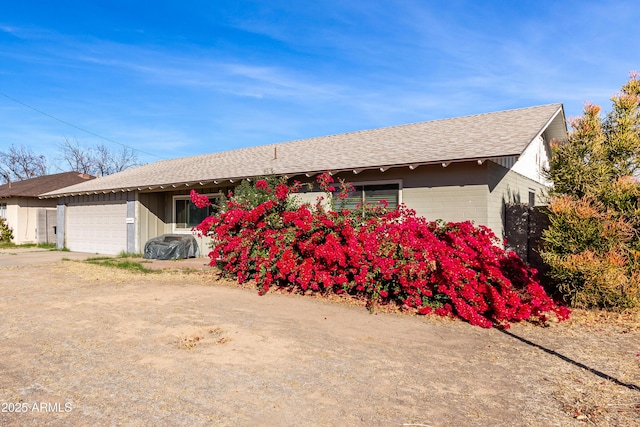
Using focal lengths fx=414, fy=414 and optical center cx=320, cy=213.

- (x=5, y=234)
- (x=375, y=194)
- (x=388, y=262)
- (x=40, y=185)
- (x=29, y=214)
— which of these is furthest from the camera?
(x=40, y=185)

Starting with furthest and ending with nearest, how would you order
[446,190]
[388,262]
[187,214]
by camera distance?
[187,214]
[446,190]
[388,262]

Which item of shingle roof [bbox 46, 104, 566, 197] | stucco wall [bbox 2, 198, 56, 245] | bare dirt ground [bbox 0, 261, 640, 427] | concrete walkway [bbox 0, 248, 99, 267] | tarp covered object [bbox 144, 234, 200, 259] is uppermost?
shingle roof [bbox 46, 104, 566, 197]

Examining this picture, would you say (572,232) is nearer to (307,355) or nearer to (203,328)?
(307,355)

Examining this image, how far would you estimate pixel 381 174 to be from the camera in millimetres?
10602

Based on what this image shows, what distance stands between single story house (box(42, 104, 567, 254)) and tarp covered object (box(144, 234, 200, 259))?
463mm

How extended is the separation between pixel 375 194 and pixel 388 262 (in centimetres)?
411

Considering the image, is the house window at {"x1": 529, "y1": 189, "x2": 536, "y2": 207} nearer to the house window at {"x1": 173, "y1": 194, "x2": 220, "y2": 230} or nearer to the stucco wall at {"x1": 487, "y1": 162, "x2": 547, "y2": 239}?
the stucco wall at {"x1": 487, "y1": 162, "x2": 547, "y2": 239}

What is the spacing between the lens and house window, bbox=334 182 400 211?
34.1ft

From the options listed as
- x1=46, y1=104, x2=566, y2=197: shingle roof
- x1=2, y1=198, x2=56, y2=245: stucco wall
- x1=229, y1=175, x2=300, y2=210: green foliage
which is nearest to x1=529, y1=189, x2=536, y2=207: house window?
x1=46, y1=104, x2=566, y2=197: shingle roof

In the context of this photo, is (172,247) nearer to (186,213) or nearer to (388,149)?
(186,213)

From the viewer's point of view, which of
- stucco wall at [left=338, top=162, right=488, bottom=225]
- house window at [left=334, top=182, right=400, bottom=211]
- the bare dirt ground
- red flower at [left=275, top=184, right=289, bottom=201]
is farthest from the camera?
house window at [left=334, top=182, right=400, bottom=211]

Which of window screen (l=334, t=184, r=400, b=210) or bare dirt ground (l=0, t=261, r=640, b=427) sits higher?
window screen (l=334, t=184, r=400, b=210)

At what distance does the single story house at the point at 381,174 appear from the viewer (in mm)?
9344

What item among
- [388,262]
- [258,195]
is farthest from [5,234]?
[388,262]
